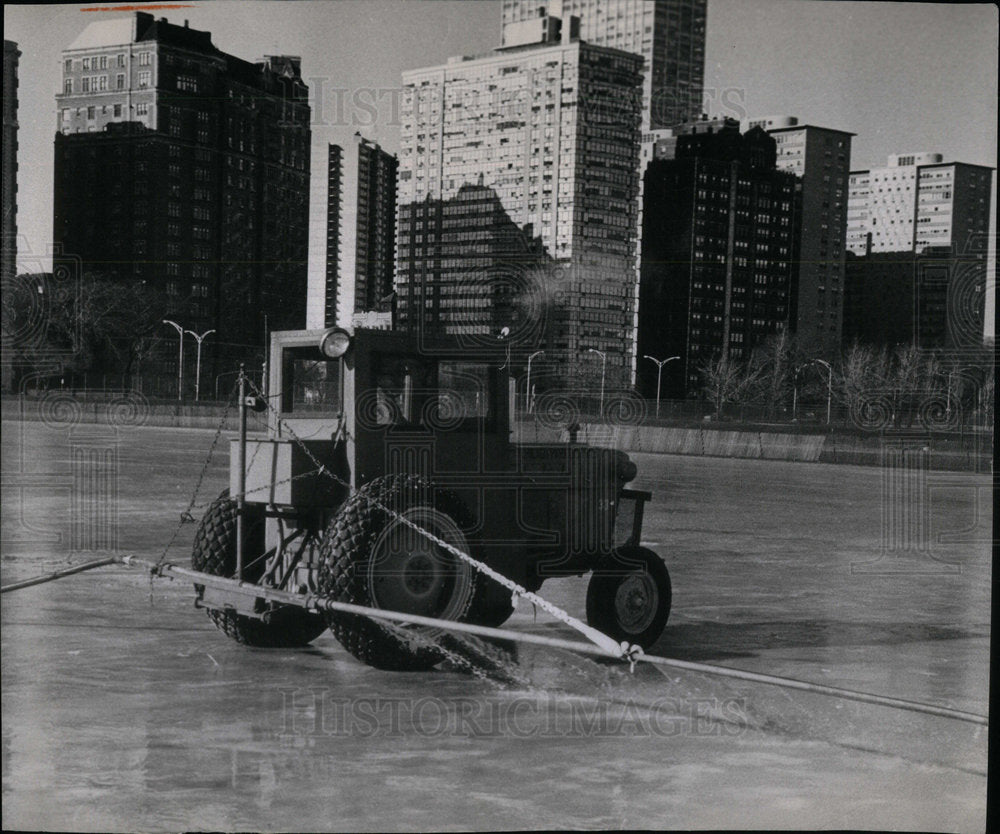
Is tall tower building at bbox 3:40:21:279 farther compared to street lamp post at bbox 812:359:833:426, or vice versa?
street lamp post at bbox 812:359:833:426

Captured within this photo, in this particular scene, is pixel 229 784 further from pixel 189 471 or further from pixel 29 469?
pixel 189 471

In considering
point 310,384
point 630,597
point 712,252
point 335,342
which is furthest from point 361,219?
point 630,597

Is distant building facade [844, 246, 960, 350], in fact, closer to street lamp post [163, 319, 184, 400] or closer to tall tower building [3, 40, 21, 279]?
street lamp post [163, 319, 184, 400]

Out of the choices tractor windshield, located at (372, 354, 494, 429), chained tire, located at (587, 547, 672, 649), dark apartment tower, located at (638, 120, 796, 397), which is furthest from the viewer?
chained tire, located at (587, 547, 672, 649)

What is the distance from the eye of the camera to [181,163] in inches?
265

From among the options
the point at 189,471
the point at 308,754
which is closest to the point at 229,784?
the point at 308,754

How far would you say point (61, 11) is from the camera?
6625 mm

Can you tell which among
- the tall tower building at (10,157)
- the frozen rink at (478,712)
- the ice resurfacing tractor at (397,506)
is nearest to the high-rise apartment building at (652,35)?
the ice resurfacing tractor at (397,506)

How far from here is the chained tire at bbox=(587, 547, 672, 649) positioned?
8.12 meters

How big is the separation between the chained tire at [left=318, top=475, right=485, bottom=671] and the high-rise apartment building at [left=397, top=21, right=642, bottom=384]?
1148mm

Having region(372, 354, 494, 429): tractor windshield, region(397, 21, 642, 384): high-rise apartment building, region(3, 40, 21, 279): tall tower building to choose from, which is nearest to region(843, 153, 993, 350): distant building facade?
region(397, 21, 642, 384): high-rise apartment building

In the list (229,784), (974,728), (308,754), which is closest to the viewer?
(229,784)

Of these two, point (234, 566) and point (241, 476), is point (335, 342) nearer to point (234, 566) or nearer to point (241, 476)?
point (241, 476)

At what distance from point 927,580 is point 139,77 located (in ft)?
21.6
